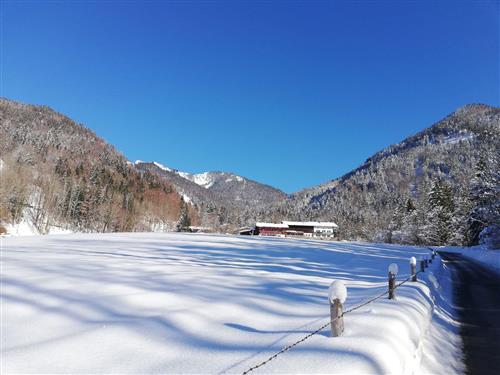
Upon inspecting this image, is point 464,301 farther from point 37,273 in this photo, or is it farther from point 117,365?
point 37,273

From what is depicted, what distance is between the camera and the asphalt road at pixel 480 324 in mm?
5273

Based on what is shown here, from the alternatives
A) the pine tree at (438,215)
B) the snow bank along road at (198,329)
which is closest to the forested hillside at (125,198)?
the pine tree at (438,215)

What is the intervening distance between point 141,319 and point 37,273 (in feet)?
17.0

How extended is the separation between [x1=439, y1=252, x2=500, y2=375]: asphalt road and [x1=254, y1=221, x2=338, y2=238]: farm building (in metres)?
92.2

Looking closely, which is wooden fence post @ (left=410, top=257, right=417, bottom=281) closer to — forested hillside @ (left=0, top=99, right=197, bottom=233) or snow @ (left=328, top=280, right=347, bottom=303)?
snow @ (left=328, top=280, right=347, bottom=303)

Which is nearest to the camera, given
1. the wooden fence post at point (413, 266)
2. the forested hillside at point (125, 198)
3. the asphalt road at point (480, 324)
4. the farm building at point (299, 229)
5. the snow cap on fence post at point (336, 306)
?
the snow cap on fence post at point (336, 306)

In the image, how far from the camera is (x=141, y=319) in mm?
5391

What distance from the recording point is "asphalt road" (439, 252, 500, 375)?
5.27 meters

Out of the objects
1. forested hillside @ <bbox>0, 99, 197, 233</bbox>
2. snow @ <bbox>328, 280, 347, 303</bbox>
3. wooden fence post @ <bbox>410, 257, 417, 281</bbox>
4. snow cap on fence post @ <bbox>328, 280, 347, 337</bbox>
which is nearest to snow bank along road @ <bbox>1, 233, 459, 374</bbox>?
snow cap on fence post @ <bbox>328, 280, 347, 337</bbox>

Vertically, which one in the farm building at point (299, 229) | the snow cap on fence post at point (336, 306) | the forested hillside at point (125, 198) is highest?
the forested hillside at point (125, 198)

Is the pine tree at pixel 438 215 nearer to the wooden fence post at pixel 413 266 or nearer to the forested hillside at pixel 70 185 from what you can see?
the wooden fence post at pixel 413 266

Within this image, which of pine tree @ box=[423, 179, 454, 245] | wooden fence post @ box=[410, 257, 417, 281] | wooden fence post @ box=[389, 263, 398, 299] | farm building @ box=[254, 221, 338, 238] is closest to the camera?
wooden fence post @ box=[389, 263, 398, 299]

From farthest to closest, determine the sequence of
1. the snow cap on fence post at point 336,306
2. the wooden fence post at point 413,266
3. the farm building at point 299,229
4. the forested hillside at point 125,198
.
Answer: the farm building at point 299,229
the forested hillside at point 125,198
the wooden fence post at point 413,266
the snow cap on fence post at point 336,306

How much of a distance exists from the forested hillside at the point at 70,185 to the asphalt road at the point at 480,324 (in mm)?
64000
